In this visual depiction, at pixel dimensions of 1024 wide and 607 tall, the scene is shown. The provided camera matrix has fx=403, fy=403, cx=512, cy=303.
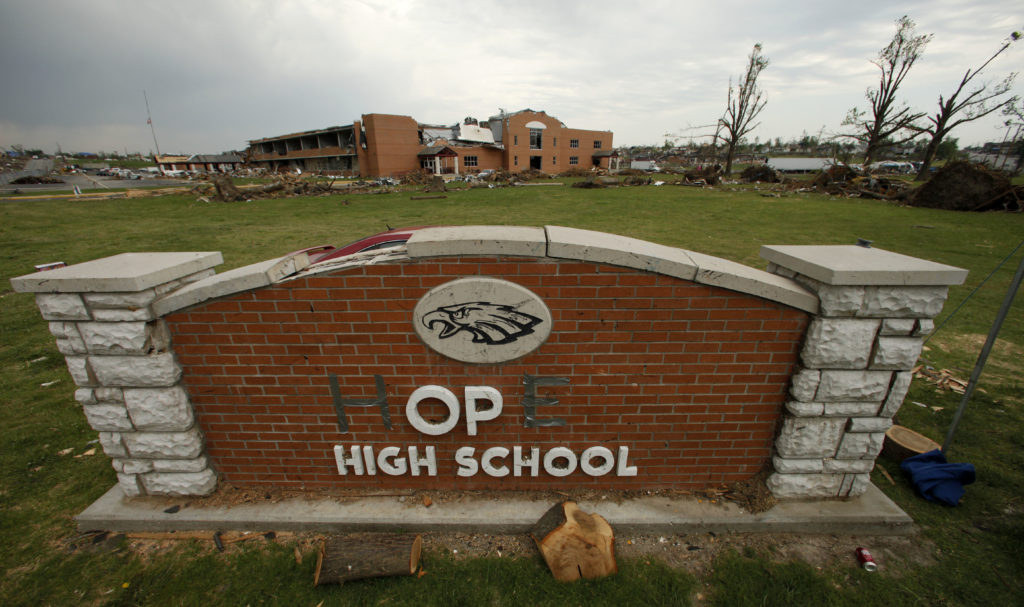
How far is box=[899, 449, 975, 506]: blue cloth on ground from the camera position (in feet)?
9.89

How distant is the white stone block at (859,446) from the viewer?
2.79 metres

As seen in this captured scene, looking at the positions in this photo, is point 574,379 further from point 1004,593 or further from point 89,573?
point 89,573

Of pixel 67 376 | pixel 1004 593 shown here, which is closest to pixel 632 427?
pixel 1004 593

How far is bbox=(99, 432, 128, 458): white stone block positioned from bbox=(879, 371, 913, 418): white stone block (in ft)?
17.1

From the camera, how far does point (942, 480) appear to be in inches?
121

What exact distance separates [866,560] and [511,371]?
8.49 ft

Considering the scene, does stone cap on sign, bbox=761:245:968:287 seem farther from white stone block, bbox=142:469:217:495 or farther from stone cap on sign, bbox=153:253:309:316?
white stone block, bbox=142:469:217:495

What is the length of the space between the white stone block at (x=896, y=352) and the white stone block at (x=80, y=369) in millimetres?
5008

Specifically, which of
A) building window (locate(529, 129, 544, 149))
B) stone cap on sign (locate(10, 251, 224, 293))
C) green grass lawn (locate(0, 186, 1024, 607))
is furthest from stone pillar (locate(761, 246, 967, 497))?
building window (locate(529, 129, 544, 149))

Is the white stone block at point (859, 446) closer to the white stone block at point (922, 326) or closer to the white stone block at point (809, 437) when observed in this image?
the white stone block at point (809, 437)

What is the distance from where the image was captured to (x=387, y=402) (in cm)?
280

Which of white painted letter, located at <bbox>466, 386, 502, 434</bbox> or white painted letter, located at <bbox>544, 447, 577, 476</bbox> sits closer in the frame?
white painted letter, located at <bbox>466, 386, 502, 434</bbox>

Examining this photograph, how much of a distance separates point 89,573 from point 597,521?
10.7 ft

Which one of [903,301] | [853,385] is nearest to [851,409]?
[853,385]
